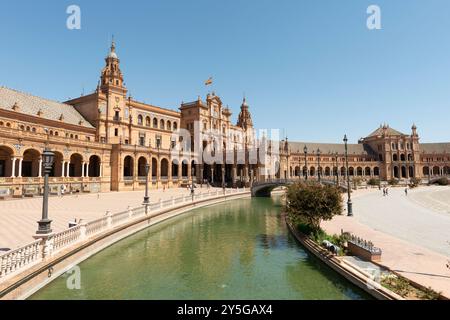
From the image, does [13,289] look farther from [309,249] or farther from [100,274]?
[309,249]

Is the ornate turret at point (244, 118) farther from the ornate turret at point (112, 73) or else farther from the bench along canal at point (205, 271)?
the bench along canal at point (205, 271)

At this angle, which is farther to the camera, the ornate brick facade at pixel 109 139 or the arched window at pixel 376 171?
the arched window at pixel 376 171

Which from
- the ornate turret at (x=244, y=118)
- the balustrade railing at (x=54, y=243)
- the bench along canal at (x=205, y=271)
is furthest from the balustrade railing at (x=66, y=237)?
the ornate turret at (x=244, y=118)

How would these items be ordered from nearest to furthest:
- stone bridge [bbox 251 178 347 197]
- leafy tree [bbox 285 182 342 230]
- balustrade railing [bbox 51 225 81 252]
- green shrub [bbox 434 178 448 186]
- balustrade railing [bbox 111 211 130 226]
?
balustrade railing [bbox 51 225 81 252] → leafy tree [bbox 285 182 342 230] → balustrade railing [bbox 111 211 130 226] → stone bridge [bbox 251 178 347 197] → green shrub [bbox 434 178 448 186]

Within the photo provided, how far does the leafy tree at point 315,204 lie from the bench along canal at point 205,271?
6.67 feet

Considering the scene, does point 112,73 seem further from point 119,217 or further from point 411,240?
point 411,240

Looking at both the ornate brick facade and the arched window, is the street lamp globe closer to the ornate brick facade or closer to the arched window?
the ornate brick facade

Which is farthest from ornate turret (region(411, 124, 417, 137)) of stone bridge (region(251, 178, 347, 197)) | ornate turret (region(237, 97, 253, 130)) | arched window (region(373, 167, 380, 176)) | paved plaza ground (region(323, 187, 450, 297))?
paved plaza ground (region(323, 187, 450, 297))

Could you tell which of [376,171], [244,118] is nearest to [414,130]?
[376,171]

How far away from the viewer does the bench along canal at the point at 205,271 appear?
10172mm

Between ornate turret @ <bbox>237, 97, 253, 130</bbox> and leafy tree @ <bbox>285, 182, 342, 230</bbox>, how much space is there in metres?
77.4

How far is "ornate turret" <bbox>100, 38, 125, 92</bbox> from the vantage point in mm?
A: 53312

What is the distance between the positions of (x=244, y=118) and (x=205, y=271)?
282ft

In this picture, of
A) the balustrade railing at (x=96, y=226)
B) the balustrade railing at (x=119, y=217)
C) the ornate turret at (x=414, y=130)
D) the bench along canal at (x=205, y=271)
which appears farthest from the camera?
the ornate turret at (x=414, y=130)
